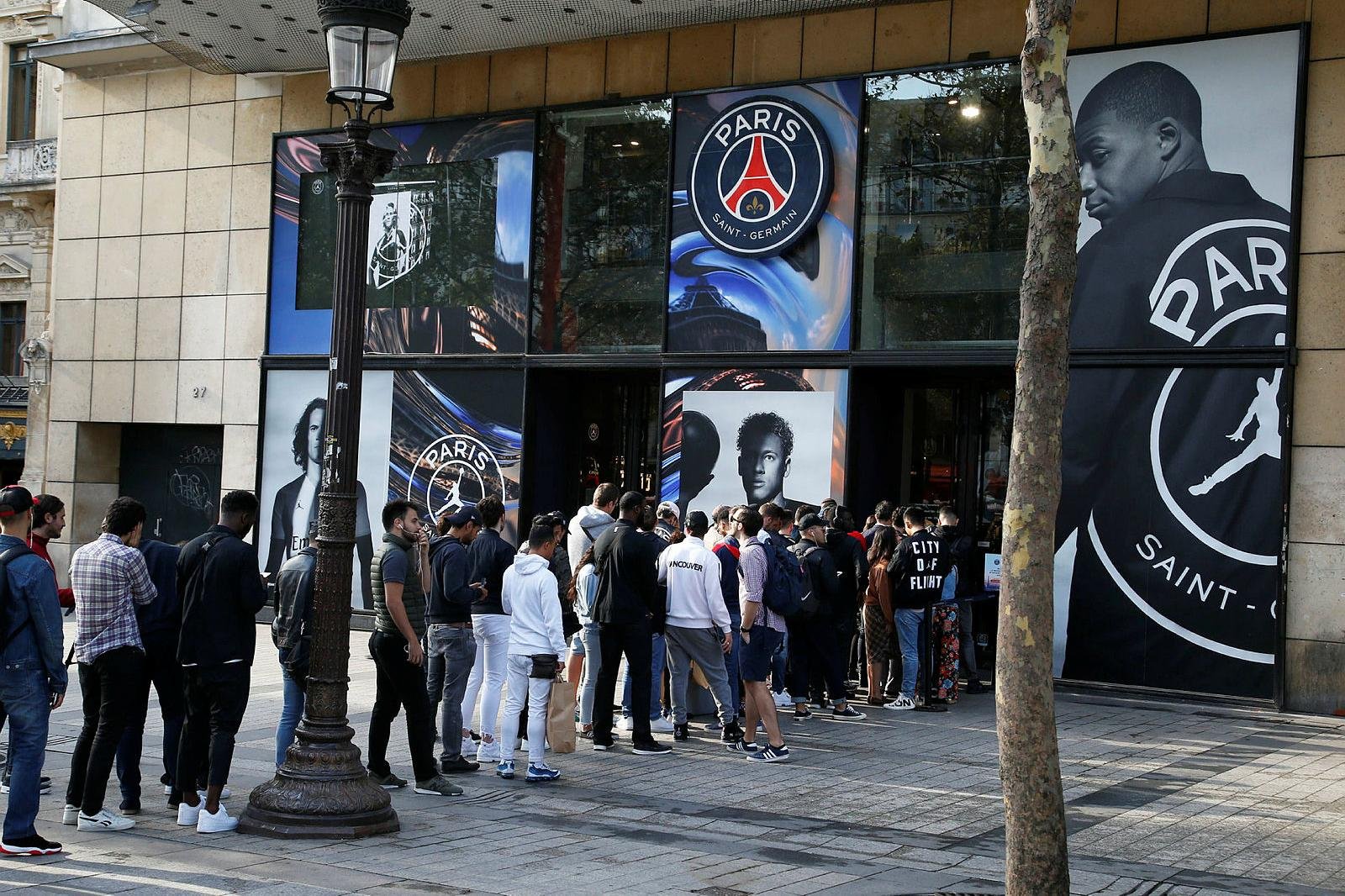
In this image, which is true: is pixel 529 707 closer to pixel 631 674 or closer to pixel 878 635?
pixel 631 674

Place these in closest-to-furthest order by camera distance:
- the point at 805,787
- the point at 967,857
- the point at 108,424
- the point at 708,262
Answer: the point at 967,857
the point at 805,787
the point at 708,262
the point at 108,424

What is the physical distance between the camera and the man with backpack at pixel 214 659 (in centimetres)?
846

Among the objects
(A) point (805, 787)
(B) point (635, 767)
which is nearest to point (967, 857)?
(A) point (805, 787)

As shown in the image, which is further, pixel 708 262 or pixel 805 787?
pixel 708 262

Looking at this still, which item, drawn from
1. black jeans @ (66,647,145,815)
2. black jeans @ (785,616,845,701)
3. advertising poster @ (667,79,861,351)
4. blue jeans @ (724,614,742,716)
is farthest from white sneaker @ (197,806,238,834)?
advertising poster @ (667,79,861,351)

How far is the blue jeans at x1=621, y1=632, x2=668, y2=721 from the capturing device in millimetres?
12391

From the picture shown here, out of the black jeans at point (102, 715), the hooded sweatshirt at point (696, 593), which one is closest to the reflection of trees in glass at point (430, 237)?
the hooded sweatshirt at point (696, 593)

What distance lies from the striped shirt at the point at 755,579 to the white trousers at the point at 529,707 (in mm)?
1932

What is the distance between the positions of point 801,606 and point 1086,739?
2.70 m

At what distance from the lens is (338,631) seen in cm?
850

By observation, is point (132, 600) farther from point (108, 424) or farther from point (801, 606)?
point (108, 424)

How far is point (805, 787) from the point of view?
33.8 ft

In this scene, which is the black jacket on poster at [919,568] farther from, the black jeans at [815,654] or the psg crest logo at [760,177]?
the psg crest logo at [760,177]

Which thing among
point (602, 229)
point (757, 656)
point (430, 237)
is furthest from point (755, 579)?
point (430, 237)
